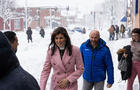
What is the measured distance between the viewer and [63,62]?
3.74 metres

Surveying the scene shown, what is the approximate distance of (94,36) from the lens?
4.66 m

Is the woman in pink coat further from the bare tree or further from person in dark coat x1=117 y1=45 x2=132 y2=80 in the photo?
the bare tree

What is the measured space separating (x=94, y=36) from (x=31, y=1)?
53321 mm

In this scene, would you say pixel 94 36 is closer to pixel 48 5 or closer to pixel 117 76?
pixel 117 76

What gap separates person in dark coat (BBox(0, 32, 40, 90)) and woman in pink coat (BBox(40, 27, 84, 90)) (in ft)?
7.31

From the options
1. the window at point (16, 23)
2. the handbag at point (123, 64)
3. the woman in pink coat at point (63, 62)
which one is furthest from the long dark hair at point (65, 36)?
the window at point (16, 23)

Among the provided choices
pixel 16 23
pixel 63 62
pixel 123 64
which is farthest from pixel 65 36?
pixel 16 23

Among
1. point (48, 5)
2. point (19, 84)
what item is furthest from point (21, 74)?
point (48, 5)

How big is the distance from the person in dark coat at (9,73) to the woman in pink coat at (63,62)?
2227 mm

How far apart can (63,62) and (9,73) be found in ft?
7.63

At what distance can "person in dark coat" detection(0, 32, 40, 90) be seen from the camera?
1.38 meters

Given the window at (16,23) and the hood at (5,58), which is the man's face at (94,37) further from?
the window at (16,23)

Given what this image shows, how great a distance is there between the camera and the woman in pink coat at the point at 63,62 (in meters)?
3.70

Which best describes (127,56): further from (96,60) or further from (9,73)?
(9,73)
